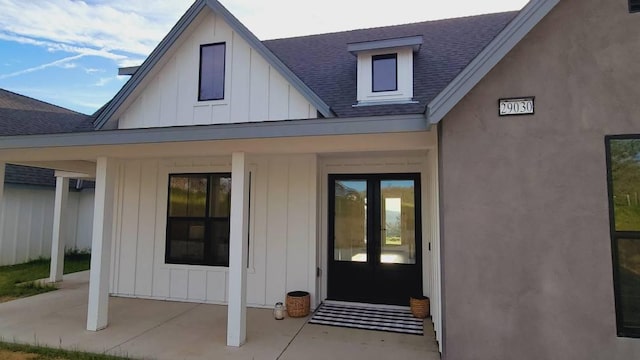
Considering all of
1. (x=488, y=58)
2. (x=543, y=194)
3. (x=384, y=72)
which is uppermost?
(x=384, y=72)

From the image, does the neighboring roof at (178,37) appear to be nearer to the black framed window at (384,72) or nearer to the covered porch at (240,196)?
the covered porch at (240,196)

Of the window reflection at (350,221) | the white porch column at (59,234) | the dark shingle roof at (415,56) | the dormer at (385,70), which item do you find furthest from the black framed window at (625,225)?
the white porch column at (59,234)

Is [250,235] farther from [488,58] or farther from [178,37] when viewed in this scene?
[488,58]

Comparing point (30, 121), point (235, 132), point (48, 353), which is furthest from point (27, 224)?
point (235, 132)

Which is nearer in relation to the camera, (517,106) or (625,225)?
(625,225)

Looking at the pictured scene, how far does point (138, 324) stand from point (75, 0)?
405 inches

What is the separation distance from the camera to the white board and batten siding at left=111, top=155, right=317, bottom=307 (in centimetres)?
615

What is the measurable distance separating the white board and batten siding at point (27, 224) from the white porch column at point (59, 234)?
244 centimetres

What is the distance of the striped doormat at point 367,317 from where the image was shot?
5098mm

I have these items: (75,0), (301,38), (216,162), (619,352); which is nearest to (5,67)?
(75,0)

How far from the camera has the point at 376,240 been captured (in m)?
6.26

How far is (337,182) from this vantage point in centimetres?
656

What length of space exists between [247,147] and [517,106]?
9.96 feet

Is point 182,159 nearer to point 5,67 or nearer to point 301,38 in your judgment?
point 301,38
